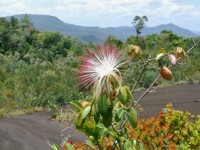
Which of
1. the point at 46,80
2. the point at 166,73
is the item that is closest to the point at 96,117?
the point at 166,73

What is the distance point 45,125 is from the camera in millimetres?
10680

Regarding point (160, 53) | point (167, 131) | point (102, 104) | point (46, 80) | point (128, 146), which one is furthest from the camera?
point (46, 80)

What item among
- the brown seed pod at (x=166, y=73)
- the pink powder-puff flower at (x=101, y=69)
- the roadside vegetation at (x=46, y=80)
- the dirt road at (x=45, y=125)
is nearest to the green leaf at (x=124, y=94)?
the pink powder-puff flower at (x=101, y=69)

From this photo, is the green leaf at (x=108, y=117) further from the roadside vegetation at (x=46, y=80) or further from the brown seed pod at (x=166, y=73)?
the roadside vegetation at (x=46, y=80)

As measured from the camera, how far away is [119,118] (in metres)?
1.55

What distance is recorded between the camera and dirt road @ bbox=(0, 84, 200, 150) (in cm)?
845

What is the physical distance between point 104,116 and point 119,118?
0.09m

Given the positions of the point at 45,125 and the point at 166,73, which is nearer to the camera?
the point at 166,73

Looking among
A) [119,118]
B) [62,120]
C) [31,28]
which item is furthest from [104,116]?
[31,28]

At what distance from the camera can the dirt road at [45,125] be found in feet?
27.7

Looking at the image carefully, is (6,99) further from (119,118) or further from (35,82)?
(119,118)

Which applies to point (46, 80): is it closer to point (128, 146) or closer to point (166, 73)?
point (128, 146)

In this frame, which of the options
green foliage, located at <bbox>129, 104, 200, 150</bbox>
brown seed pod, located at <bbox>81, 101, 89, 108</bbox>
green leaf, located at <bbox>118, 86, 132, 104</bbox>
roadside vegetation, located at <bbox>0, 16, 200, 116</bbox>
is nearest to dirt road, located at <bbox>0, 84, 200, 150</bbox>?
roadside vegetation, located at <bbox>0, 16, 200, 116</bbox>

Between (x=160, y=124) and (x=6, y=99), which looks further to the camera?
(x=6, y=99)
